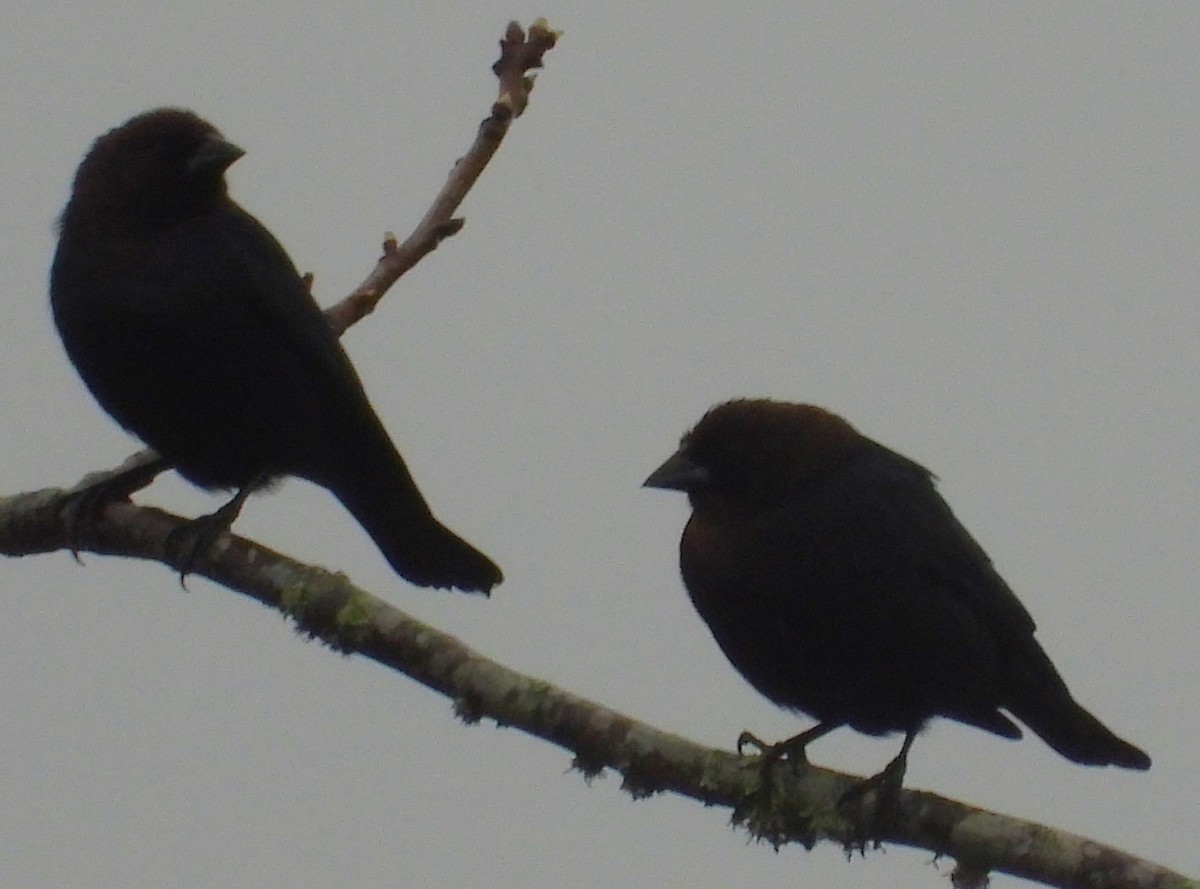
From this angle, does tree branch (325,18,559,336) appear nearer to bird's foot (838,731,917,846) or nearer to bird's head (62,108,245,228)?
bird's head (62,108,245,228)

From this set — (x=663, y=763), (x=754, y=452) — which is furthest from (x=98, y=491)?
(x=663, y=763)

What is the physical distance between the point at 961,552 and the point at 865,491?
298 mm

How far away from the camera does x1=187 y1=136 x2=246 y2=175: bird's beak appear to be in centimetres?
498

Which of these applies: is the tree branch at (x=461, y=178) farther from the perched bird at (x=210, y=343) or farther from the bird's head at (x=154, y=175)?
the bird's head at (x=154, y=175)

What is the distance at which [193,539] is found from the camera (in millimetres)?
4082

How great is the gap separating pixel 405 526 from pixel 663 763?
1.81 metres

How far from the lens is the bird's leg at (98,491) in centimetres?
433

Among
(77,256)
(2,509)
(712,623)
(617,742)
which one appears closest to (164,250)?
(77,256)

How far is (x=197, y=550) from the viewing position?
4.02 meters

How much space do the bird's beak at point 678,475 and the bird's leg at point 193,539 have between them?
1021 millimetres

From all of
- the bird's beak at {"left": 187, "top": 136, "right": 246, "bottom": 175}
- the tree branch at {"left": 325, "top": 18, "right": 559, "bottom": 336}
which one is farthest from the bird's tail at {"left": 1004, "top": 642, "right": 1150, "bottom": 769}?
the bird's beak at {"left": 187, "top": 136, "right": 246, "bottom": 175}

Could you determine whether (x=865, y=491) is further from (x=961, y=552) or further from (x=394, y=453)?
(x=394, y=453)

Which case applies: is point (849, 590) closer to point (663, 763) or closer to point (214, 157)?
point (663, 763)

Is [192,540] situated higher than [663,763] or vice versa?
[192,540]
